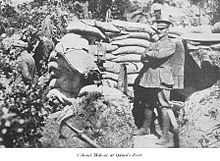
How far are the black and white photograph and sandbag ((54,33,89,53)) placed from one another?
14mm

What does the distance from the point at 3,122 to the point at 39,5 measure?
1.95 meters

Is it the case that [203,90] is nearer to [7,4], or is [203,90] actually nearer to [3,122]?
[3,122]

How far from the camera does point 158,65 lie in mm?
4980

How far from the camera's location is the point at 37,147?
4.52m

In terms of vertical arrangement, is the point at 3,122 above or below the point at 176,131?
above

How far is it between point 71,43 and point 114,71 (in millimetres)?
699

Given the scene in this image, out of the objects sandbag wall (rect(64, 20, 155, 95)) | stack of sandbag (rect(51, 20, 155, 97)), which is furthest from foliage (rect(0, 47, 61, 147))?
sandbag wall (rect(64, 20, 155, 95))

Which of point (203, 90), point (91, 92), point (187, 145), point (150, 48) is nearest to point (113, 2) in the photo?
point (150, 48)

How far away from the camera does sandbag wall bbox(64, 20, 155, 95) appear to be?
498cm

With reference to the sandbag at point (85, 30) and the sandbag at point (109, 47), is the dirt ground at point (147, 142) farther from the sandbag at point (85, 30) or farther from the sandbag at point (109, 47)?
the sandbag at point (85, 30)

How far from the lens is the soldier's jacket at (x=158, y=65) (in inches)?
194

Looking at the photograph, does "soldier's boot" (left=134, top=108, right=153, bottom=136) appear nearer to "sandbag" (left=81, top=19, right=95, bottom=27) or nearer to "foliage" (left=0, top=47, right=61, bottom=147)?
"foliage" (left=0, top=47, right=61, bottom=147)

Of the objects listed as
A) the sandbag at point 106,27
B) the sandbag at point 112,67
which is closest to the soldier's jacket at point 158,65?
the sandbag at point 112,67

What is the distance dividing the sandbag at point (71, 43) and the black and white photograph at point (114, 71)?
14 millimetres
